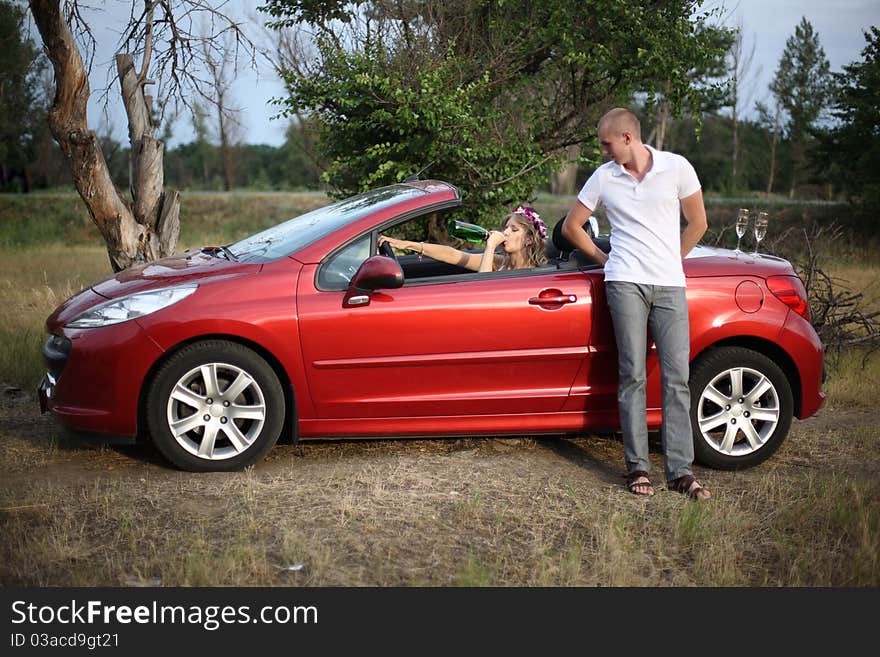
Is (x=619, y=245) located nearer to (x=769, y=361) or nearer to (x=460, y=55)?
(x=769, y=361)

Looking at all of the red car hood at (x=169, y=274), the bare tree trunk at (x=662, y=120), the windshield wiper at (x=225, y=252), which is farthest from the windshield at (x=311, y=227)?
the bare tree trunk at (x=662, y=120)

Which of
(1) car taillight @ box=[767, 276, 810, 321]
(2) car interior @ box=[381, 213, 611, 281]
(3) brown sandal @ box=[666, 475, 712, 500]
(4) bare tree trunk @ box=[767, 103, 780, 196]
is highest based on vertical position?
(4) bare tree trunk @ box=[767, 103, 780, 196]

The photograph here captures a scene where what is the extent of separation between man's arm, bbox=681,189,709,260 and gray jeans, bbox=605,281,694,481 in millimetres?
314

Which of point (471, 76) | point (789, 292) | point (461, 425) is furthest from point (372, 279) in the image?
point (471, 76)

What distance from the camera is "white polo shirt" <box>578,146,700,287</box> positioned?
5.14m

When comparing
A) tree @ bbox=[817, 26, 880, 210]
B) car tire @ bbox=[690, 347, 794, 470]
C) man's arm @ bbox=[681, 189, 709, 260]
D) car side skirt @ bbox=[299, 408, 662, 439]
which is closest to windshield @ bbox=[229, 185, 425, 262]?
car side skirt @ bbox=[299, 408, 662, 439]

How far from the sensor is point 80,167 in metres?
9.48

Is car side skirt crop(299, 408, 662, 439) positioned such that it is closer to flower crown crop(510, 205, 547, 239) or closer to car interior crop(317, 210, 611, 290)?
car interior crop(317, 210, 611, 290)

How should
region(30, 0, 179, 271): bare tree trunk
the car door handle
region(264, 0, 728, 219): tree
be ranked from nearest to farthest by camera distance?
the car door handle
region(30, 0, 179, 271): bare tree trunk
region(264, 0, 728, 219): tree

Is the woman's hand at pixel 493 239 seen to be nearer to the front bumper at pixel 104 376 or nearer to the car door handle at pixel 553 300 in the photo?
the car door handle at pixel 553 300

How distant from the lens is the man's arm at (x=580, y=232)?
17.6 ft

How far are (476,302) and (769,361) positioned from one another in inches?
66.2
